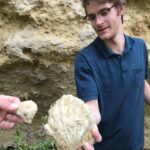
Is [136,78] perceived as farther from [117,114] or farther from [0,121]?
[0,121]

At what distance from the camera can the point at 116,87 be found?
187cm

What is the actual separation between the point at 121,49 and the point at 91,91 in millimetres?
255

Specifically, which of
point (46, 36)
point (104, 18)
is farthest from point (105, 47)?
point (46, 36)

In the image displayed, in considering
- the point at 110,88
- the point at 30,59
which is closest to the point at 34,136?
the point at 30,59

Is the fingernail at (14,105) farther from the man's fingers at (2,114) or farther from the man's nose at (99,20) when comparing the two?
the man's nose at (99,20)

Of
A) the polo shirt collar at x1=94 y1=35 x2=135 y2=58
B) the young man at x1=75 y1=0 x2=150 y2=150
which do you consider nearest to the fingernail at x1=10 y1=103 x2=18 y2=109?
the young man at x1=75 y1=0 x2=150 y2=150

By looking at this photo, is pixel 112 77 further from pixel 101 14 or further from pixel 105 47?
pixel 101 14

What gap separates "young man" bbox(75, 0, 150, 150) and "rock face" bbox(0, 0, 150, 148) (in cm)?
64

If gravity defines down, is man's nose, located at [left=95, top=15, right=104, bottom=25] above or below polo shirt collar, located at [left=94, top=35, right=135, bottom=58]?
above

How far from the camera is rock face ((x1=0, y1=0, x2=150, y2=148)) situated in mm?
2541

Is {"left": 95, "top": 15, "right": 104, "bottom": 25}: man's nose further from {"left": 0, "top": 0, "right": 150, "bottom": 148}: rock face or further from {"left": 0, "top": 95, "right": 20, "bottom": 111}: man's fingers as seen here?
{"left": 0, "top": 0, "right": 150, "bottom": 148}: rock face

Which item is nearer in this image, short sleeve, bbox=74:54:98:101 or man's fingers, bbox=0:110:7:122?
man's fingers, bbox=0:110:7:122

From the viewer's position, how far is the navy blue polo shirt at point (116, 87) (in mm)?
1811

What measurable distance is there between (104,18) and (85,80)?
25 centimetres
